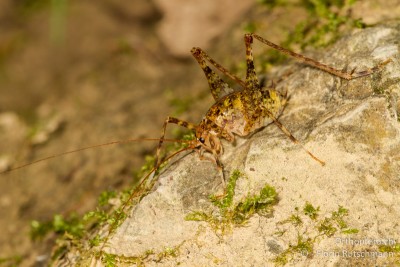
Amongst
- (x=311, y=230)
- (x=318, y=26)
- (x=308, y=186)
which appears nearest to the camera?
(x=311, y=230)

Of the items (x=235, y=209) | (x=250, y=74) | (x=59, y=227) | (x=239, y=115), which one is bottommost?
(x=235, y=209)

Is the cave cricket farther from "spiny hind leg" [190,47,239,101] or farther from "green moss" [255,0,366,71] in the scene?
"green moss" [255,0,366,71]

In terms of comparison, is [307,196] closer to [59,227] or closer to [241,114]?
[241,114]

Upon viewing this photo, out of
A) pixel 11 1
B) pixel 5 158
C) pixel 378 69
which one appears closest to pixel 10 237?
pixel 5 158

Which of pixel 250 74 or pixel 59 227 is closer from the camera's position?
pixel 250 74

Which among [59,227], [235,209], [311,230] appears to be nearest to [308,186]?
[311,230]

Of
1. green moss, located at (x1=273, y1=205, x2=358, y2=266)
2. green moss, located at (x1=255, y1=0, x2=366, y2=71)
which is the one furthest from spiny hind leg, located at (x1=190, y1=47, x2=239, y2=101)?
green moss, located at (x1=273, y1=205, x2=358, y2=266)

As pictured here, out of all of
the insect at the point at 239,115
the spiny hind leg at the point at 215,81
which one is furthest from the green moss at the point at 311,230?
the spiny hind leg at the point at 215,81

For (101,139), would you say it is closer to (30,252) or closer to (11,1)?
(30,252)
